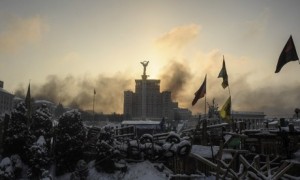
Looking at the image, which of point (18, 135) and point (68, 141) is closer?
point (68, 141)

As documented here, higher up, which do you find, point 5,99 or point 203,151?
point 5,99

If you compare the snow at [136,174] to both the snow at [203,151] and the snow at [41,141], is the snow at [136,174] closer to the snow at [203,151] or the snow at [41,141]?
Answer: the snow at [203,151]

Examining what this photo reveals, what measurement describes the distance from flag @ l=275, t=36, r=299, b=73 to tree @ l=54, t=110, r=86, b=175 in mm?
16206

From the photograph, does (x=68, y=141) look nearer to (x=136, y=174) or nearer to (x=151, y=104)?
(x=136, y=174)

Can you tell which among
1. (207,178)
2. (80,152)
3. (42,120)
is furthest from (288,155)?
(42,120)

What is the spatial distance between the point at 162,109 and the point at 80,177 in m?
133

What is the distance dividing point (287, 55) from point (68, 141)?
56.6 ft

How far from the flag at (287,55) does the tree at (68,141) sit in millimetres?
16206

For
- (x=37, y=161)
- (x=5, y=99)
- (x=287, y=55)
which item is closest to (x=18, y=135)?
(x=37, y=161)

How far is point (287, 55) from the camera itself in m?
18.2

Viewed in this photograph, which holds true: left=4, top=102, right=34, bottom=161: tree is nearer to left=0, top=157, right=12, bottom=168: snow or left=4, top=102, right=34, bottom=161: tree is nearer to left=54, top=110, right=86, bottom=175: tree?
left=0, top=157, right=12, bottom=168: snow

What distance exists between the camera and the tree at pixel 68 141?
86.5ft

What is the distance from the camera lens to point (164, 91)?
16138 centimetres

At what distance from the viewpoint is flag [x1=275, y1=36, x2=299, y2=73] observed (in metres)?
18.1
